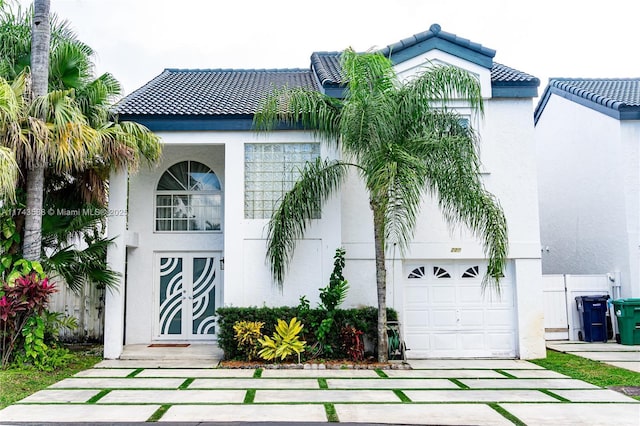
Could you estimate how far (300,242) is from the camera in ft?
38.8

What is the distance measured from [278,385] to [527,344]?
6175mm

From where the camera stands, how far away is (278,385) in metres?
9.05

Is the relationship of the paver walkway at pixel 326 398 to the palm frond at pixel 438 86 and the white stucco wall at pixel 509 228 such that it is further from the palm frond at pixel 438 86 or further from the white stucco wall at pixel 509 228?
the palm frond at pixel 438 86

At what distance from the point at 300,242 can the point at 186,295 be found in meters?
3.50

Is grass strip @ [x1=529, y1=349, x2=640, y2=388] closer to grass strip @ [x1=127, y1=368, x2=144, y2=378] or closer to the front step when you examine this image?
the front step

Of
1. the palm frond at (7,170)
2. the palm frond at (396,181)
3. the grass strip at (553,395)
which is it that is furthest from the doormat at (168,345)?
the grass strip at (553,395)

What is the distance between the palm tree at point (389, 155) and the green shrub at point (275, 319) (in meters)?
0.62

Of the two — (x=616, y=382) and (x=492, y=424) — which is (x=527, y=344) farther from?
(x=492, y=424)

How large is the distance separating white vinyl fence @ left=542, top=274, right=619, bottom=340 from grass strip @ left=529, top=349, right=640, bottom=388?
2124 millimetres

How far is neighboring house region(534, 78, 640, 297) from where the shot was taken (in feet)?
47.7

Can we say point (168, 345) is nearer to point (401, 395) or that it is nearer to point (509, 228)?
point (401, 395)

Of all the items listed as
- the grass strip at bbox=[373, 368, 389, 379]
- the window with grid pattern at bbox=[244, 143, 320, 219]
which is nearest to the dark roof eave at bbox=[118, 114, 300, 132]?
the window with grid pattern at bbox=[244, 143, 320, 219]

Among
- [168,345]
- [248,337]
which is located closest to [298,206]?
[248,337]

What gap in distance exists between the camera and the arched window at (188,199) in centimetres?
1366
